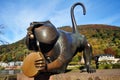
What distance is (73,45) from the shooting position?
5160 mm

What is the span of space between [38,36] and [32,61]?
1.63ft

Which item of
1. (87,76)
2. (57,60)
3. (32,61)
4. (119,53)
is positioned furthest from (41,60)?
(119,53)

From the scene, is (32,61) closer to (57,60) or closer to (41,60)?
(41,60)

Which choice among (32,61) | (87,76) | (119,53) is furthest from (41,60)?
(119,53)

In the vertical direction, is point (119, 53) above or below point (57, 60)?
below

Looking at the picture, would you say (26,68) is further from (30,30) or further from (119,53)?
(119,53)

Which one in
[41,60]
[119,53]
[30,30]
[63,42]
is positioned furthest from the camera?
[119,53]

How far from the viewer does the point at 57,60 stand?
4.65 meters

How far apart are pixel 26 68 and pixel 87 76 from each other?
1018 mm

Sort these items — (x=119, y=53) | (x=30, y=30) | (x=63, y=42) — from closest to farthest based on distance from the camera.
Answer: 1. (x=30, y=30)
2. (x=63, y=42)
3. (x=119, y=53)

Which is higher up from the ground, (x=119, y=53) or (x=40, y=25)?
(x=40, y=25)

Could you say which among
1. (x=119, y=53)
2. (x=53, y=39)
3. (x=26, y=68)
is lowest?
(x=119, y=53)

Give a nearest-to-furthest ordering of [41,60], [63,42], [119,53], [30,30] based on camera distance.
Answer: [41,60] → [30,30] → [63,42] → [119,53]

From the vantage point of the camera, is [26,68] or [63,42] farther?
[63,42]
